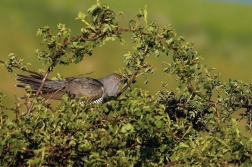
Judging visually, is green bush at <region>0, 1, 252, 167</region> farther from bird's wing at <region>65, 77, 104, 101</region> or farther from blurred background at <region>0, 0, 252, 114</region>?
blurred background at <region>0, 0, 252, 114</region>

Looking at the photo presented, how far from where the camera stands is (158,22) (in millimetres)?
29906

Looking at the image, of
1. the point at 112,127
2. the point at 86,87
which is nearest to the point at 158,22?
the point at 86,87

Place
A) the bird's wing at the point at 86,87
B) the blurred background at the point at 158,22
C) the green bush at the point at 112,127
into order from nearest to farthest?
the green bush at the point at 112,127 < the bird's wing at the point at 86,87 < the blurred background at the point at 158,22

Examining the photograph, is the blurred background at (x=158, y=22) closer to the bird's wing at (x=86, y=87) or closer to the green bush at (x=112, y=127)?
the bird's wing at (x=86, y=87)

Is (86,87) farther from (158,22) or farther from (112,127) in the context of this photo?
(158,22)

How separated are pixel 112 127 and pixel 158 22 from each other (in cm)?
2503

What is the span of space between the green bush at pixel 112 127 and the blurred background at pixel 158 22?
15.5 metres

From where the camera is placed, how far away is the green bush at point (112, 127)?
15.8 ft

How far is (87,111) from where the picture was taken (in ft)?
18.0

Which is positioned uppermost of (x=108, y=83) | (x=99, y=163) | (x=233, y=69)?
(x=233, y=69)

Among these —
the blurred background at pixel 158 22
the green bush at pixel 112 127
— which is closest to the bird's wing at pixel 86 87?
the green bush at pixel 112 127

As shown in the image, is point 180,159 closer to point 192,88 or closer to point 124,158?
point 124,158

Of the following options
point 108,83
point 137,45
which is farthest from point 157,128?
point 108,83

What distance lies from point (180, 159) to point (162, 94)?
2.03 meters
